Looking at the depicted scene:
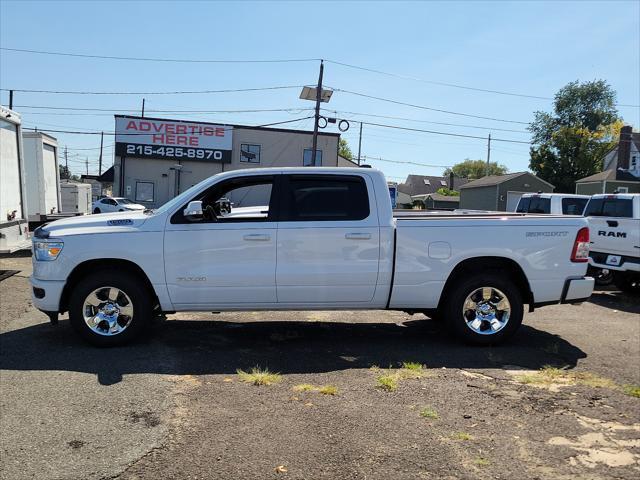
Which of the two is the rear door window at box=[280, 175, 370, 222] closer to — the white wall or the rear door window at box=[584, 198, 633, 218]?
the white wall

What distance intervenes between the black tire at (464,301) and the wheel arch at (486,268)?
7cm

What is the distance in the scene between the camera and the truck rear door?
5613 millimetres

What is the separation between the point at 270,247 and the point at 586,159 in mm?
62962

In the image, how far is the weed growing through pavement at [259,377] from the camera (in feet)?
15.1

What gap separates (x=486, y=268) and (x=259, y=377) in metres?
2.93

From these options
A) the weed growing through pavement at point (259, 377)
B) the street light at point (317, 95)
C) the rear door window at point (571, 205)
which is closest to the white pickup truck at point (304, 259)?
the weed growing through pavement at point (259, 377)

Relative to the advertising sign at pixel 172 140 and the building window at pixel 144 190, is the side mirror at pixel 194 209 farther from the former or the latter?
the building window at pixel 144 190

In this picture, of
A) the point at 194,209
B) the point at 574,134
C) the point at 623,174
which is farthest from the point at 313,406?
the point at 574,134

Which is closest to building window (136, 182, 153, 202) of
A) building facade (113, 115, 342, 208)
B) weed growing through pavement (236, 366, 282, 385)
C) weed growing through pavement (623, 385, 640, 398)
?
building facade (113, 115, 342, 208)

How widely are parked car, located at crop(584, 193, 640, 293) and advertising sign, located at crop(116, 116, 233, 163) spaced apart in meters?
30.8

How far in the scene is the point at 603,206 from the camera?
405 inches

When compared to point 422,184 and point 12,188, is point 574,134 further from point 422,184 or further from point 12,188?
point 12,188

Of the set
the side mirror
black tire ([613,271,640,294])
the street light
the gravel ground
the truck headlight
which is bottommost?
the gravel ground

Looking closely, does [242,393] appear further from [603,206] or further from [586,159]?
[586,159]
